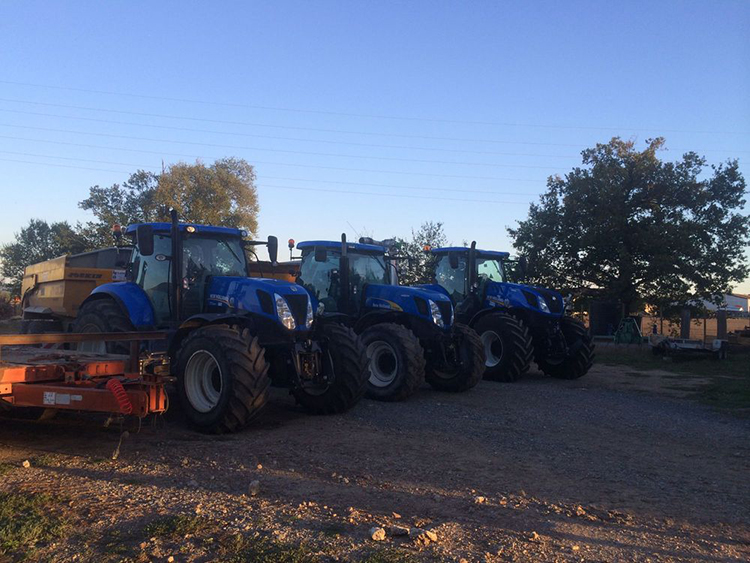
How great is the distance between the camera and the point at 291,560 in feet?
13.5

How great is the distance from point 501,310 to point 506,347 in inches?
46.6

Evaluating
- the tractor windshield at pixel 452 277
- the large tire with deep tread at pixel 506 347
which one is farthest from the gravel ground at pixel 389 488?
the tractor windshield at pixel 452 277

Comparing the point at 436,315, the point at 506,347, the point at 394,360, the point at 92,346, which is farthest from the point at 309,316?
the point at 506,347

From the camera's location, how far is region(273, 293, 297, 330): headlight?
8.43 metres

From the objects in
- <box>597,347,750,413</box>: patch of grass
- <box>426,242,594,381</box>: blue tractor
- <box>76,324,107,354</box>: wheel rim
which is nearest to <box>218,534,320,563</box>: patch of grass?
<box>76,324,107,354</box>: wheel rim

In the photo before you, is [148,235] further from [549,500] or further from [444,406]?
[549,500]

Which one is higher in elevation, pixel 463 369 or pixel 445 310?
pixel 445 310

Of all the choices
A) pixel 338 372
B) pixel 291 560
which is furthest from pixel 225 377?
pixel 291 560

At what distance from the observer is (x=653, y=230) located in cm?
2502

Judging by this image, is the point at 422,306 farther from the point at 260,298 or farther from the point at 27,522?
the point at 27,522

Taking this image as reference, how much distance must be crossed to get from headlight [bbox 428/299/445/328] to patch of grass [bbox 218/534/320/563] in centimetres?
748

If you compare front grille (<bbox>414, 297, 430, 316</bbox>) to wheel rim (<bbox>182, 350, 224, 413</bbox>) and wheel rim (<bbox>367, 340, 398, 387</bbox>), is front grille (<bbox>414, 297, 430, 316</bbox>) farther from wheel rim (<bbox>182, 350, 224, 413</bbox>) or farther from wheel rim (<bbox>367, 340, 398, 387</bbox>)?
wheel rim (<bbox>182, 350, 224, 413</bbox>)

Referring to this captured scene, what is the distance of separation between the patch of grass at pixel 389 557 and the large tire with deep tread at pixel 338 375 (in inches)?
181

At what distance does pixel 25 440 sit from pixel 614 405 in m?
8.76
